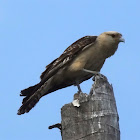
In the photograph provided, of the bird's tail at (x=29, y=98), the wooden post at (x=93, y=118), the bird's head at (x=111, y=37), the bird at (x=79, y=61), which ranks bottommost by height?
the wooden post at (x=93, y=118)

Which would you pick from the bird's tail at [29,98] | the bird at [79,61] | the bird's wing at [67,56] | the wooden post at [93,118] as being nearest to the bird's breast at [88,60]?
the bird at [79,61]

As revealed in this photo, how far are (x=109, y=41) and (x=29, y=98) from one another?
7.22ft

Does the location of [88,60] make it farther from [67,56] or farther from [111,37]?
[111,37]

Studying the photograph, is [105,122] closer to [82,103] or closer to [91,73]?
[82,103]

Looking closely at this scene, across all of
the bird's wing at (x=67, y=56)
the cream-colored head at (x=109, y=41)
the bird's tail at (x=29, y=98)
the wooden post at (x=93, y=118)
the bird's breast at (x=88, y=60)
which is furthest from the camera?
the cream-colored head at (x=109, y=41)

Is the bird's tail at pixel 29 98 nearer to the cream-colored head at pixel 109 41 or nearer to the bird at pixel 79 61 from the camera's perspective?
the bird at pixel 79 61

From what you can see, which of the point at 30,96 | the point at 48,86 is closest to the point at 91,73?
the point at 48,86

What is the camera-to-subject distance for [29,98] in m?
7.25

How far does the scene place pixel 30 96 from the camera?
7.31m

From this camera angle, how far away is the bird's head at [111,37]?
8.27 m

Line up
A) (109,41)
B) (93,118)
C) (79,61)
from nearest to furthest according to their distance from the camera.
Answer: (93,118) → (79,61) → (109,41)

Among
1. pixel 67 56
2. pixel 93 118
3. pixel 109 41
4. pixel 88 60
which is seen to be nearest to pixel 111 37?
pixel 109 41

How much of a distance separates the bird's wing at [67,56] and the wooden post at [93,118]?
2733 millimetres

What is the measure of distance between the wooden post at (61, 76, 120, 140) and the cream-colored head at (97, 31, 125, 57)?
→ 310 centimetres
